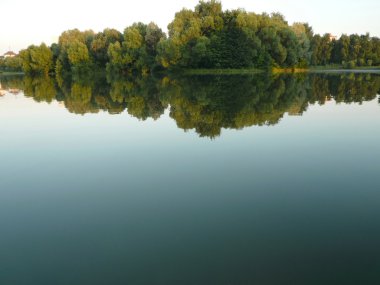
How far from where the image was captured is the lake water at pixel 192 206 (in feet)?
14.4

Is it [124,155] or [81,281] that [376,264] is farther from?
[124,155]

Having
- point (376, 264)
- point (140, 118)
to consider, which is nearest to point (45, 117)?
point (140, 118)

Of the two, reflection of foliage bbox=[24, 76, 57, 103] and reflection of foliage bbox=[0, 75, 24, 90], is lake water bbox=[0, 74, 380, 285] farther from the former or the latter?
reflection of foliage bbox=[0, 75, 24, 90]

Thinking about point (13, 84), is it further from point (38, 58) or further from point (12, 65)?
point (12, 65)

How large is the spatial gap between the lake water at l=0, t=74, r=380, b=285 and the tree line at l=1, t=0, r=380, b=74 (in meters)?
54.8

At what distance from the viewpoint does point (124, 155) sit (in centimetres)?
1029

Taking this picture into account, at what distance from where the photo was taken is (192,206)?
6.37 m

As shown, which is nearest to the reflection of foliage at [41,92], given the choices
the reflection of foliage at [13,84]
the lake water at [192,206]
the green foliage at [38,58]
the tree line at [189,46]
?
the reflection of foliage at [13,84]

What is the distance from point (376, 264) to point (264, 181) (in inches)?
134

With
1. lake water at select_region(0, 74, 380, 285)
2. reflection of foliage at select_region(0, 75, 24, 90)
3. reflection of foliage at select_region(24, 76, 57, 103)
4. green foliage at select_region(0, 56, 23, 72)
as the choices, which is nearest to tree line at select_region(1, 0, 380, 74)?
reflection of foliage at select_region(0, 75, 24, 90)

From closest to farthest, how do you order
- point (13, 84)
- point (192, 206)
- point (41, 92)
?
point (192, 206), point (41, 92), point (13, 84)

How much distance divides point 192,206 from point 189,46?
207 ft

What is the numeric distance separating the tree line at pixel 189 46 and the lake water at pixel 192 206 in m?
54.8

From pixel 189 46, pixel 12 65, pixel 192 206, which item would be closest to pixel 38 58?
pixel 12 65
